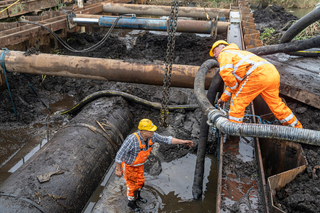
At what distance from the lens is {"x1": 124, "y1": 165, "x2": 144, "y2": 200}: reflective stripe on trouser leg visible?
361 cm

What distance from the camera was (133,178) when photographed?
3.66 metres

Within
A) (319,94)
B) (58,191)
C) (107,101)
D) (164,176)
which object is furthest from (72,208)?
(319,94)

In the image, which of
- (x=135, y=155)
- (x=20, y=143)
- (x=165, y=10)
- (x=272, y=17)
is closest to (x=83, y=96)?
(x=20, y=143)

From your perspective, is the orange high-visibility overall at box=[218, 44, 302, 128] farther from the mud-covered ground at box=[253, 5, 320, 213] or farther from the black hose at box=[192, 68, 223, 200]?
the mud-covered ground at box=[253, 5, 320, 213]

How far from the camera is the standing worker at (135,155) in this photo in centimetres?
335

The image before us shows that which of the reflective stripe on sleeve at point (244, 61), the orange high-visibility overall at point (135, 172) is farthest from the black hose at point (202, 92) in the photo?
the orange high-visibility overall at point (135, 172)

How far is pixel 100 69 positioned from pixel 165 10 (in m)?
6.66

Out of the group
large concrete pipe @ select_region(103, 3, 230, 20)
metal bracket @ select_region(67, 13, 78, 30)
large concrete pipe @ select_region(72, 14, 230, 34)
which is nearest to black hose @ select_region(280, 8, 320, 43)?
large concrete pipe @ select_region(72, 14, 230, 34)

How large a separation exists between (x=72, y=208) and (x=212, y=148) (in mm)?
3088

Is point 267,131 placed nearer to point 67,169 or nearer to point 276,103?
point 276,103

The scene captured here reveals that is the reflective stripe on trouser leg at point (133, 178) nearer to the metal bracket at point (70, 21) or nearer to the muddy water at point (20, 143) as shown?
the muddy water at point (20, 143)

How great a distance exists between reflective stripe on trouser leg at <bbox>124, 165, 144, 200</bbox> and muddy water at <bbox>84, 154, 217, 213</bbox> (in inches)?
15.2

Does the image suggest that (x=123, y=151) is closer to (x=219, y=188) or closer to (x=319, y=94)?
(x=219, y=188)

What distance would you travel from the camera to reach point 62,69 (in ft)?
15.5
